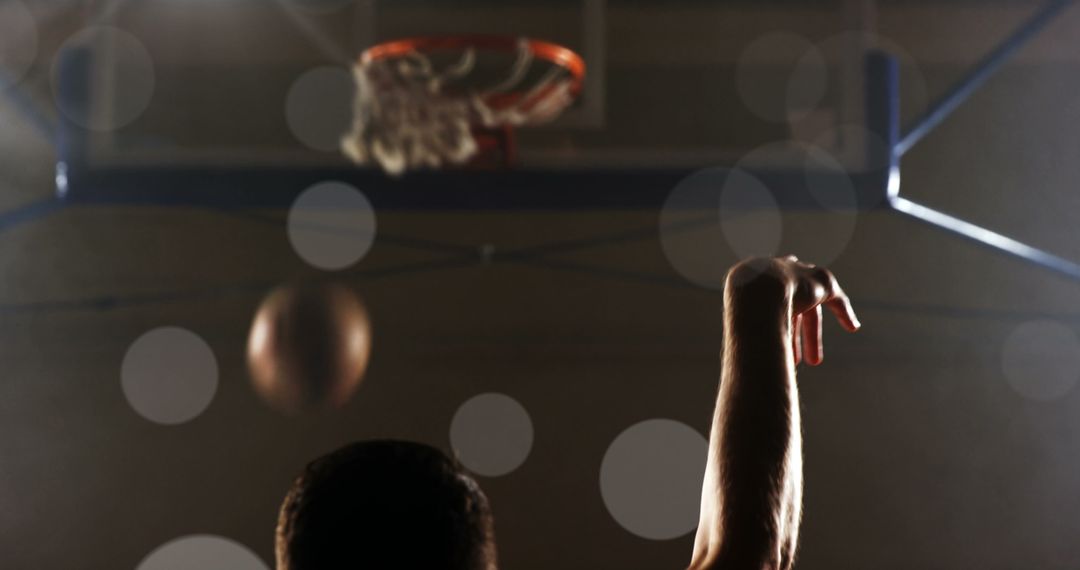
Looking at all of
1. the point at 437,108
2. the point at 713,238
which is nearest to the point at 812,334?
the point at 437,108

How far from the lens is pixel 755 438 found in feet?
2.83

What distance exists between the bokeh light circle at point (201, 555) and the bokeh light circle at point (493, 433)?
116cm

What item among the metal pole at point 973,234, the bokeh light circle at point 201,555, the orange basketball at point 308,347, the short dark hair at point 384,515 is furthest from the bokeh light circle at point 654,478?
the short dark hair at point 384,515

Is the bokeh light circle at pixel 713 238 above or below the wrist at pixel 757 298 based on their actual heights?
below

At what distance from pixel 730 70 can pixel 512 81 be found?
48.0 inches

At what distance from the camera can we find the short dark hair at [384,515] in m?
0.66

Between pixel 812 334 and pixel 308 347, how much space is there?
4516 mm

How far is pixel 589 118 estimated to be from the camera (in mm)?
4504

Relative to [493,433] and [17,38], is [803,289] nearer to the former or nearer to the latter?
[493,433]

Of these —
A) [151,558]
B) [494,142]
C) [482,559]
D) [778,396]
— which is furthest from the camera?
[151,558]

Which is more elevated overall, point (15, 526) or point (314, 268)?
point (314, 268)

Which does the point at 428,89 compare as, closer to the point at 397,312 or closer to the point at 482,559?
the point at 397,312

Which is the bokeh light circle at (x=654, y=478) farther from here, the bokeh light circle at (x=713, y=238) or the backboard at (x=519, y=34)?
→ the backboard at (x=519, y=34)

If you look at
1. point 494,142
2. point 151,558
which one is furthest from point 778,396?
point 151,558
